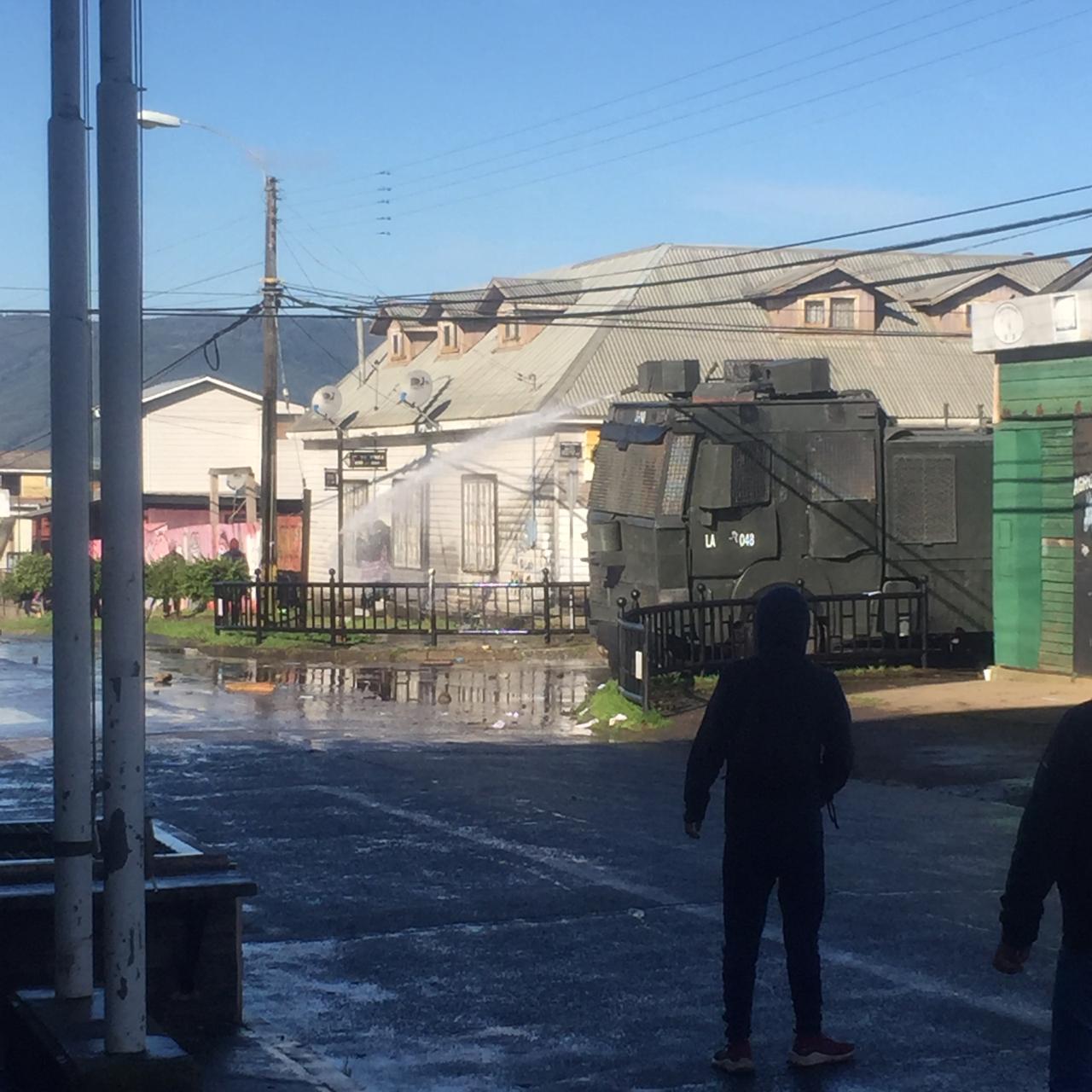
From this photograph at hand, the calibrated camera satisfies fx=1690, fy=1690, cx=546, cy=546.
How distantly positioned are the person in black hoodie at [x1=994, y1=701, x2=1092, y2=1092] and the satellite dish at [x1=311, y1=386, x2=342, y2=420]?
35.5 m

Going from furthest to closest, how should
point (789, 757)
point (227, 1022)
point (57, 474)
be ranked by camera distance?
1. point (227, 1022)
2. point (789, 757)
3. point (57, 474)

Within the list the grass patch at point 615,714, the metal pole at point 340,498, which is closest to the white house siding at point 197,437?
the metal pole at point 340,498

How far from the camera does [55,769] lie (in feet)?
18.7

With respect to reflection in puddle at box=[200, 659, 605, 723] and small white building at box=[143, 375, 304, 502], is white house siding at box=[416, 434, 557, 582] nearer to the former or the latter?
reflection in puddle at box=[200, 659, 605, 723]

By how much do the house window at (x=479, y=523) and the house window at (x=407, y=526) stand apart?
1.85 metres

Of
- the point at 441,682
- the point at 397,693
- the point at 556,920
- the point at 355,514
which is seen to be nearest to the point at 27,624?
the point at 355,514

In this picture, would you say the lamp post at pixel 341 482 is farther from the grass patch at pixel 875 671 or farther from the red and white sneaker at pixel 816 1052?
the red and white sneaker at pixel 816 1052

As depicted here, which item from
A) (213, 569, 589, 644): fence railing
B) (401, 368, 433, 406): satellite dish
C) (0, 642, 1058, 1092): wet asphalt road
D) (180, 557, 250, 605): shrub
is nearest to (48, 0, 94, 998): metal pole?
(0, 642, 1058, 1092): wet asphalt road

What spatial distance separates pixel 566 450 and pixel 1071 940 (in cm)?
2887

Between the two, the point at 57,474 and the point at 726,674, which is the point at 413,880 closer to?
the point at 726,674

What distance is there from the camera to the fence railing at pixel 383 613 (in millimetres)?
27891

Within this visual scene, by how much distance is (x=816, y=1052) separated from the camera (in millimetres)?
6129

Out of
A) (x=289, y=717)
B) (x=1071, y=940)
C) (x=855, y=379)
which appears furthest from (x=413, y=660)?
(x=1071, y=940)

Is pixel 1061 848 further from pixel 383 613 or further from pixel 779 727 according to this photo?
pixel 383 613
